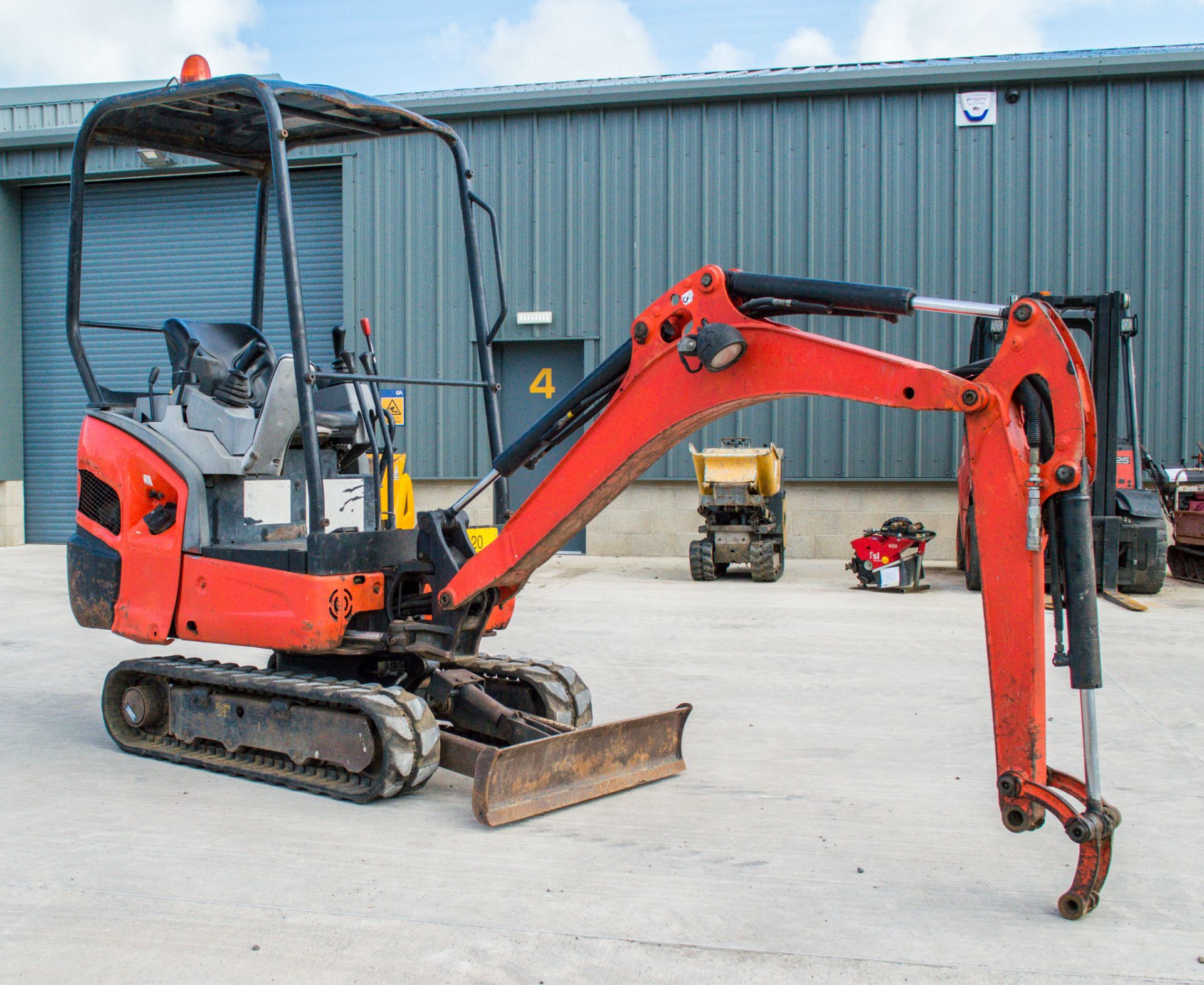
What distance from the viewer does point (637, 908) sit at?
3660mm

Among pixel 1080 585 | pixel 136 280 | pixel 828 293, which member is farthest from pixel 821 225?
pixel 1080 585

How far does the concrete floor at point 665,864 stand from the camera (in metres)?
3.29

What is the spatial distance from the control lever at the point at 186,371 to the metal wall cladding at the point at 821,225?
10654mm

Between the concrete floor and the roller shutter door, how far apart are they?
38.5 ft

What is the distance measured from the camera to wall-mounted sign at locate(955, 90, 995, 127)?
611 inches

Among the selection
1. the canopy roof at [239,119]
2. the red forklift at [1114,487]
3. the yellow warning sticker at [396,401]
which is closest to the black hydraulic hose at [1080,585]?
the canopy roof at [239,119]

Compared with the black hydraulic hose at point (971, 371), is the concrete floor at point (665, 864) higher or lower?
lower

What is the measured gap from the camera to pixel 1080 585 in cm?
356

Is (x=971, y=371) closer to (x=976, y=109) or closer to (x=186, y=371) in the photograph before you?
(x=186, y=371)

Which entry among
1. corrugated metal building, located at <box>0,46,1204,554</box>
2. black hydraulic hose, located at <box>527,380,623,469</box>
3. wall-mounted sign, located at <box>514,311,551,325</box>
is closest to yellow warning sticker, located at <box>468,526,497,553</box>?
black hydraulic hose, located at <box>527,380,623,469</box>

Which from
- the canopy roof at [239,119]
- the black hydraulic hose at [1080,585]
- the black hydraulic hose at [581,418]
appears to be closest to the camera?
the black hydraulic hose at [1080,585]

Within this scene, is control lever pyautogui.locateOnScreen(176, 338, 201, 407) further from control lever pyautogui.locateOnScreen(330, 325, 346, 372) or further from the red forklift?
the red forklift

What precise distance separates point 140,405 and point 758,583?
28.3 feet

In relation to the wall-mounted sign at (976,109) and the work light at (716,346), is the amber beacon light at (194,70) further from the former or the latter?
the wall-mounted sign at (976,109)
